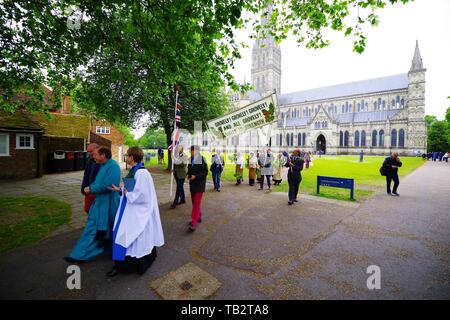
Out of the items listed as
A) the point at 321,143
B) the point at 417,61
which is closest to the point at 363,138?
the point at 321,143

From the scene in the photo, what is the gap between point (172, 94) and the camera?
54.2 feet

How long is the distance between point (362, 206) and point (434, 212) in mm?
2095

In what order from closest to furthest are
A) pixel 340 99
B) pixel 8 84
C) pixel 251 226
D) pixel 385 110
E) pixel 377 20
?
pixel 251 226 → pixel 377 20 → pixel 8 84 → pixel 385 110 → pixel 340 99

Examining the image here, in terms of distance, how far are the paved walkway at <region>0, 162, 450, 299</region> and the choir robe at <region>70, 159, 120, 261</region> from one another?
252 mm

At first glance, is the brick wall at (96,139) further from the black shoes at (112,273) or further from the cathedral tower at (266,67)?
the cathedral tower at (266,67)

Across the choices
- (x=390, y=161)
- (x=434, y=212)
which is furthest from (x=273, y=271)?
(x=390, y=161)

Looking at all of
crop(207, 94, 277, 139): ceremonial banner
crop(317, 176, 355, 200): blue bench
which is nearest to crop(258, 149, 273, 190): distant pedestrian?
crop(317, 176, 355, 200): blue bench

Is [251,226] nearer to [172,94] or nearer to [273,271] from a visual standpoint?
[273,271]

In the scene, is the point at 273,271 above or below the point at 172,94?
below

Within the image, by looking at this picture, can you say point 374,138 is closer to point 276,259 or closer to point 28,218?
point 276,259

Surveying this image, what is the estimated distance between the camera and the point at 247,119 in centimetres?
624
